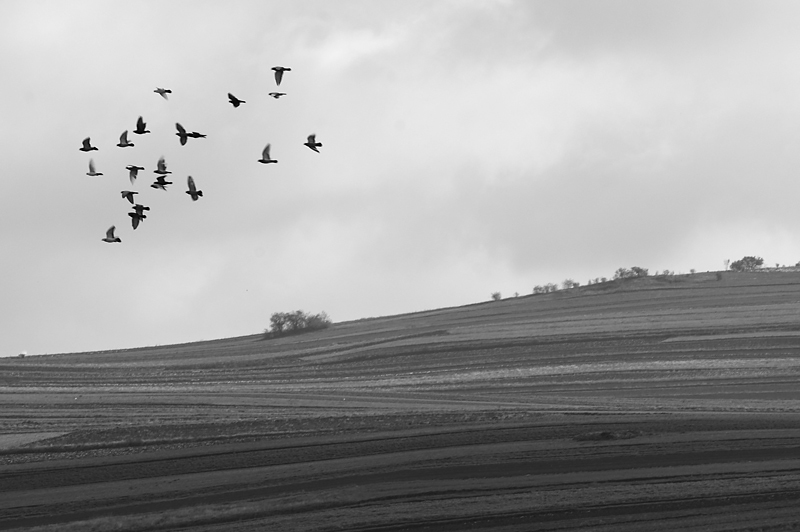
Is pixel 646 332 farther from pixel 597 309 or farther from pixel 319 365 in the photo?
pixel 319 365

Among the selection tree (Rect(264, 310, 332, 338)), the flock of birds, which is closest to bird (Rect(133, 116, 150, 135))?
the flock of birds

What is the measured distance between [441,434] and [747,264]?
95730 mm

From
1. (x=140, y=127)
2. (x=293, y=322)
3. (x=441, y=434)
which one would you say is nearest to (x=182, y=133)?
(x=140, y=127)

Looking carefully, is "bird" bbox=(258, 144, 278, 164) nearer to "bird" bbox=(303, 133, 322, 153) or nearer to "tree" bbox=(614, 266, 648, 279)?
"bird" bbox=(303, 133, 322, 153)

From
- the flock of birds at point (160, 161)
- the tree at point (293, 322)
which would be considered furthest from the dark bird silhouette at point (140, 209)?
the tree at point (293, 322)

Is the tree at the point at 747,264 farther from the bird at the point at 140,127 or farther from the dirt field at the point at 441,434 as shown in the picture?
the bird at the point at 140,127

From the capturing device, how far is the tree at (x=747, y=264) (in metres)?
129

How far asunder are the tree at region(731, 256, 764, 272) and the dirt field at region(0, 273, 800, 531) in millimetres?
35622

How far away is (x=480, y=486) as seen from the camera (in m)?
36.8

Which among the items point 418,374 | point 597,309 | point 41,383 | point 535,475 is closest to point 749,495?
point 535,475

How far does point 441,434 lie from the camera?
45.7 m

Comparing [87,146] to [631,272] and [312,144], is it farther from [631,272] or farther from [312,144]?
[631,272]

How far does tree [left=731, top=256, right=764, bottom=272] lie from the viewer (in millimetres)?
128750

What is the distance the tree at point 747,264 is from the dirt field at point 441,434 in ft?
117
